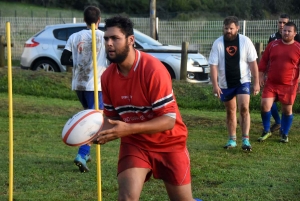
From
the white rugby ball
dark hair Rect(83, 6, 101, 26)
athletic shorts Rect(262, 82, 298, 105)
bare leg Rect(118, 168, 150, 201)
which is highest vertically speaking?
dark hair Rect(83, 6, 101, 26)

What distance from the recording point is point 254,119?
44.9 ft

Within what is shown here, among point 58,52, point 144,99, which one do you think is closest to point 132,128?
Result: point 144,99

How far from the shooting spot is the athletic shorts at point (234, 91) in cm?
1042

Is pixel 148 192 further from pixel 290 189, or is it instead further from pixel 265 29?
pixel 265 29

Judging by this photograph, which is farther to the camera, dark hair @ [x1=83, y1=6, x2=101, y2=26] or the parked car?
the parked car

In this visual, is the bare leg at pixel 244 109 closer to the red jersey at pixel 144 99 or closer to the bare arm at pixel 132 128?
the red jersey at pixel 144 99

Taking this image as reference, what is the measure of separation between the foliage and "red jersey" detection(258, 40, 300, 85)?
22.9 meters

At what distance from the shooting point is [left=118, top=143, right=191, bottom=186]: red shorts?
18.8 feet

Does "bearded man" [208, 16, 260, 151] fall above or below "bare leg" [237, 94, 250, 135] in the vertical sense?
above

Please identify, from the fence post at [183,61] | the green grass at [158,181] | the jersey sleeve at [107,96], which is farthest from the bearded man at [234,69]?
the fence post at [183,61]

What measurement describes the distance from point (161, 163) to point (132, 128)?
636 millimetres

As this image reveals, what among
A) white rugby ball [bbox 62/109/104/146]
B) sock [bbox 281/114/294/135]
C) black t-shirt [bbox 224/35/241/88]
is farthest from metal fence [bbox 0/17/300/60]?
white rugby ball [bbox 62/109/104/146]

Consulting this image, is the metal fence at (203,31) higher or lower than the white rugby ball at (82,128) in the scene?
higher

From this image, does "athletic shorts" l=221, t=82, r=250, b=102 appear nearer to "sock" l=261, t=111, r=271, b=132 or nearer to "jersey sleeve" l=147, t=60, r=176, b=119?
"sock" l=261, t=111, r=271, b=132
